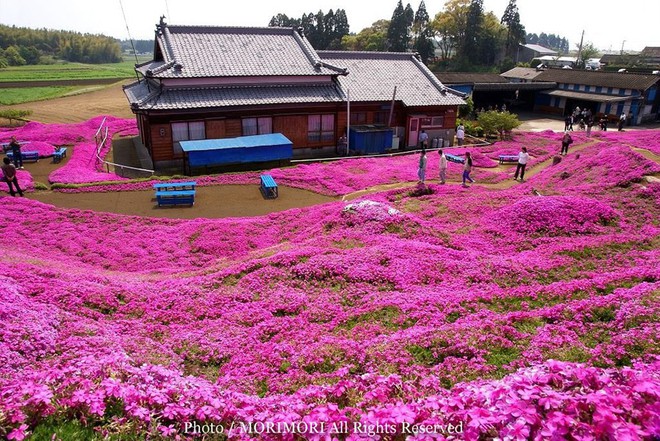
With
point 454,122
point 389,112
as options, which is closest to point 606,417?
point 389,112

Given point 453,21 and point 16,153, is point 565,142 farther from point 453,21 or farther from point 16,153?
point 453,21

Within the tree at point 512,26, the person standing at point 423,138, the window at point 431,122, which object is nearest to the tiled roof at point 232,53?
the window at point 431,122

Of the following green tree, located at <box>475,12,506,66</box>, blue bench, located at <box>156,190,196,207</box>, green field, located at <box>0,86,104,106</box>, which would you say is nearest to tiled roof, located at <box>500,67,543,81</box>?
green tree, located at <box>475,12,506,66</box>

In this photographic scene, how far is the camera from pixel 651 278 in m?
12.9

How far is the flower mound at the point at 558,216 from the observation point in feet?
60.2

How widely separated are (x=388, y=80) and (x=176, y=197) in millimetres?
25608

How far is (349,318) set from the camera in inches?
485

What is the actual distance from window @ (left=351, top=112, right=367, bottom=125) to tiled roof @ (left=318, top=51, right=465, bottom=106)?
1579mm

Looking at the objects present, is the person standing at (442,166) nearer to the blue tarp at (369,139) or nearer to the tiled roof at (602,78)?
the blue tarp at (369,139)

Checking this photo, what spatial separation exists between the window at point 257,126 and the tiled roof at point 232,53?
3.51 metres

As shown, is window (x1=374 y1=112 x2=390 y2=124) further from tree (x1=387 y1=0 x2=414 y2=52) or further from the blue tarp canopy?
tree (x1=387 y1=0 x2=414 y2=52)

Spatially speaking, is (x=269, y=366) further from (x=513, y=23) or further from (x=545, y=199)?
(x=513, y=23)

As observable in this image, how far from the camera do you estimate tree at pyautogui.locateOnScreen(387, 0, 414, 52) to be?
384ft

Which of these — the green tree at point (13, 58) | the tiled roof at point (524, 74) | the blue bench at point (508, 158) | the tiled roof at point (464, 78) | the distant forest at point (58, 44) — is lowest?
the blue bench at point (508, 158)
